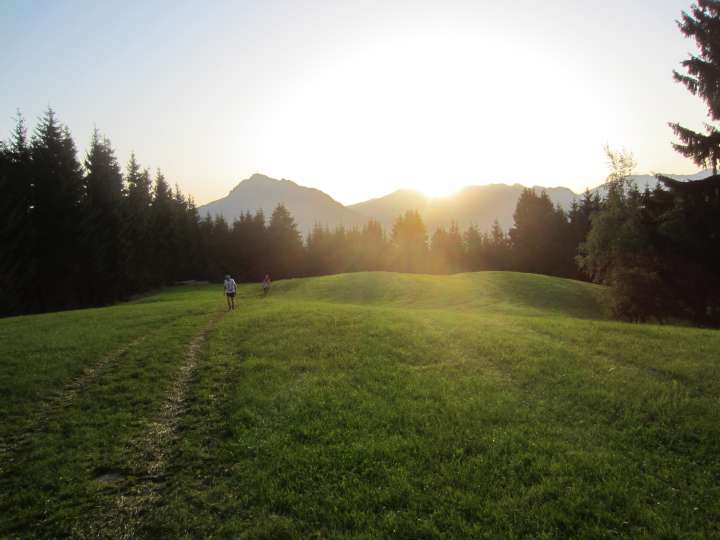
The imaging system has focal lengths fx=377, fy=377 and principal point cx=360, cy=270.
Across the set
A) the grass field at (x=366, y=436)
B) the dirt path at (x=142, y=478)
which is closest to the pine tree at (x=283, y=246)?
the grass field at (x=366, y=436)

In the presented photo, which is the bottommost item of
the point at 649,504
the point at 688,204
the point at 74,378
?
the point at 649,504

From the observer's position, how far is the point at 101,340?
75.2ft

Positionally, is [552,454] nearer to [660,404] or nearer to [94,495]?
[660,404]

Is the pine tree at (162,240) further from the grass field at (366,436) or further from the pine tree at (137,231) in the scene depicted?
the grass field at (366,436)

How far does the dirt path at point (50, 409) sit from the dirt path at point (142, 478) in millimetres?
3463

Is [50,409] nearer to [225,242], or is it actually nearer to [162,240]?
[162,240]

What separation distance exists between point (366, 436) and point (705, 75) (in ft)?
139

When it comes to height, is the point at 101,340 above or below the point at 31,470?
above

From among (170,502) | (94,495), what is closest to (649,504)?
(170,502)

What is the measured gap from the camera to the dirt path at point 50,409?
11300 millimetres

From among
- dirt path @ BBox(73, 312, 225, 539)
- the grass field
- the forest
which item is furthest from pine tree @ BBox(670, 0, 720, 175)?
dirt path @ BBox(73, 312, 225, 539)

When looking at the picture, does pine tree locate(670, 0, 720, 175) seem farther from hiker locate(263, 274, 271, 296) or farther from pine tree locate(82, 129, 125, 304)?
pine tree locate(82, 129, 125, 304)

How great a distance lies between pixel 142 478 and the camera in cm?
991

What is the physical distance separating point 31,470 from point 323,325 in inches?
641
